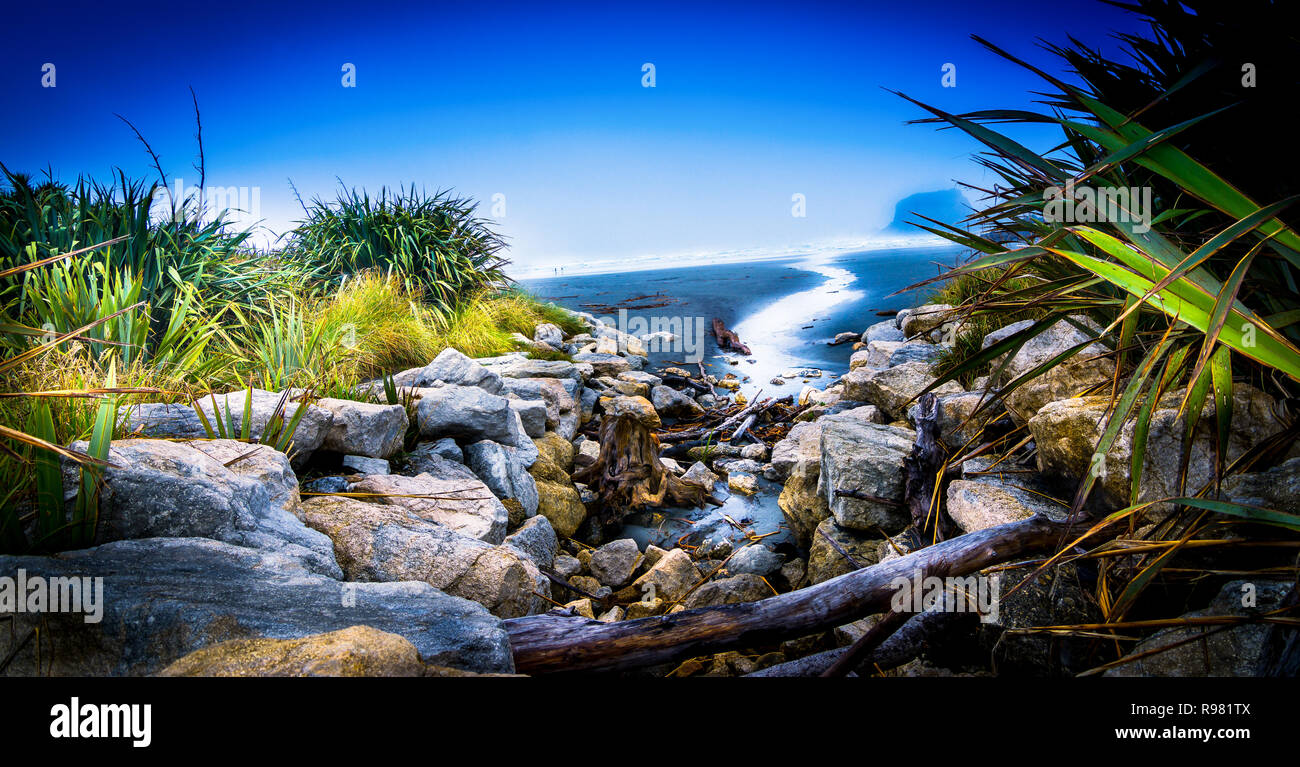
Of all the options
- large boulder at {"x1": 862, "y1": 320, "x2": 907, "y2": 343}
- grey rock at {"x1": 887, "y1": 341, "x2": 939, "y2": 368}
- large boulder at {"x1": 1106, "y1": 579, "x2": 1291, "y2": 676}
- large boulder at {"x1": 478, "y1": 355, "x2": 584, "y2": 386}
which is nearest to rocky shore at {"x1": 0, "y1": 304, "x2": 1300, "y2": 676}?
large boulder at {"x1": 1106, "y1": 579, "x2": 1291, "y2": 676}

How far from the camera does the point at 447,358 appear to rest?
5891 mm

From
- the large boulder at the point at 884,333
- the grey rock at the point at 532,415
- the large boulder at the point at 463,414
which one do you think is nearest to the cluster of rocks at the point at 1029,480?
the large boulder at the point at 463,414

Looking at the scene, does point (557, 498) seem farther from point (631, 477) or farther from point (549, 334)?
point (549, 334)

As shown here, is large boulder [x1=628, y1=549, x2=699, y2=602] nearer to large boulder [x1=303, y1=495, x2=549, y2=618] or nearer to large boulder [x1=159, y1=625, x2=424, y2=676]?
large boulder [x1=303, y1=495, x2=549, y2=618]

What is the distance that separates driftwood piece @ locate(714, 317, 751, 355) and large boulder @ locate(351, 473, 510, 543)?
29.0 ft

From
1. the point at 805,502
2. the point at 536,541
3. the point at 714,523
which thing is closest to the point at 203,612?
the point at 536,541

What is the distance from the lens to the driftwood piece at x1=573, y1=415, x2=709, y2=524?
16.7 feet

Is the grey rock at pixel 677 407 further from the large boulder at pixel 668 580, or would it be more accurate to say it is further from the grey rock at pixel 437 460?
the large boulder at pixel 668 580

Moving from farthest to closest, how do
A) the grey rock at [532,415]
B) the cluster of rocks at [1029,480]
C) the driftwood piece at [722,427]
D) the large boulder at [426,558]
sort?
the driftwood piece at [722,427]
the grey rock at [532,415]
the large boulder at [426,558]
the cluster of rocks at [1029,480]

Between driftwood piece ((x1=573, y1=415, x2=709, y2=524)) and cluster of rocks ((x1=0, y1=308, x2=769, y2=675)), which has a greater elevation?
cluster of rocks ((x1=0, y1=308, x2=769, y2=675))

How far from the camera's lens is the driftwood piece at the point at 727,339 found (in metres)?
12.0

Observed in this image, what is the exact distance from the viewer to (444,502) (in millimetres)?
3410

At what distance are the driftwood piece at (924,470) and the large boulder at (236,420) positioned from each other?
343 cm

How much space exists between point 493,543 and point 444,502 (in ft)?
1.24
